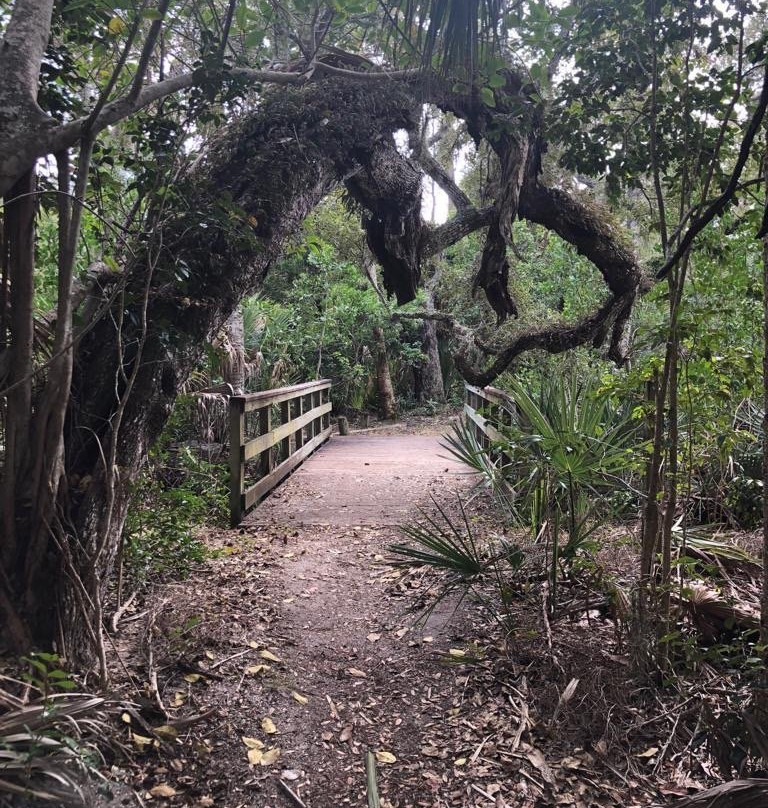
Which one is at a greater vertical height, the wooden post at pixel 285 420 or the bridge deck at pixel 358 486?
the wooden post at pixel 285 420

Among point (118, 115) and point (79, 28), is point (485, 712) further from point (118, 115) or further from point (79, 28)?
point (79, 28)

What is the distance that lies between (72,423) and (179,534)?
161 centimetres

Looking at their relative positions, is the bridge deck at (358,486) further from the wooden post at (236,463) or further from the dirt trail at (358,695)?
the dirt trail at (358,695)

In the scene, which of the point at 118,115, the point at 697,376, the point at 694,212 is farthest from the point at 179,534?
the point at 694,212

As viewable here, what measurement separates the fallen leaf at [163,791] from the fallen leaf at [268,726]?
47 cm

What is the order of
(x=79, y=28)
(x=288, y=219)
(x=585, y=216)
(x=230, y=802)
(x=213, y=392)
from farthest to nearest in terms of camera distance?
1. (x=213, y=392)
2. (x=585, y=216)
3. (x=288, y=219)
4. (x=79, y=28)
5. (x=230, y=802)

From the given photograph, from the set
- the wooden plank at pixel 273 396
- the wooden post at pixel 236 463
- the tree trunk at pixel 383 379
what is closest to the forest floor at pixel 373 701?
the wooden post at pixel 236 463

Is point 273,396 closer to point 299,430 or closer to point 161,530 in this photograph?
point 299,430

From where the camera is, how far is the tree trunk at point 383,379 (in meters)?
14.3

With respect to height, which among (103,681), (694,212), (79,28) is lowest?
(103,681)

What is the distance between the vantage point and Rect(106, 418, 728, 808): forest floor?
2240 mm

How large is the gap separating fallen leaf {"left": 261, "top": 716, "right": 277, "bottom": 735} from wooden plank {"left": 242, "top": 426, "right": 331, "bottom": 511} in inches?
111

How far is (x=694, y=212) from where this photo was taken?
2504 millimetres

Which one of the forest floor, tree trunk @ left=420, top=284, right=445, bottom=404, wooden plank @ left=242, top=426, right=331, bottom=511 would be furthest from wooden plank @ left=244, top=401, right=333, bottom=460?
tree trunk @ left=420, top=284, right=445, bottom=404
